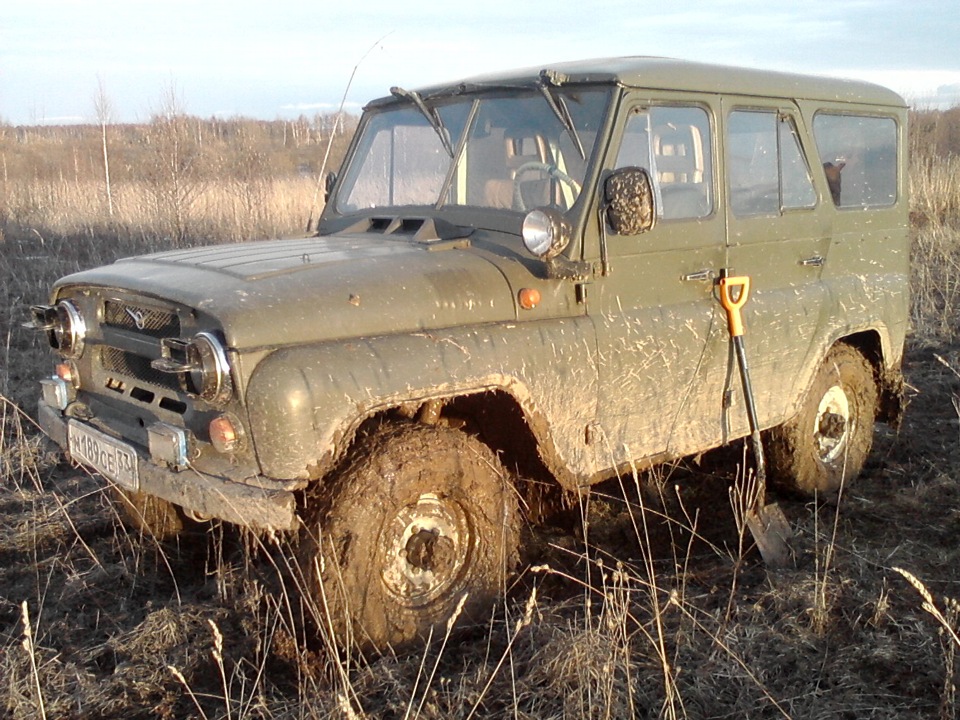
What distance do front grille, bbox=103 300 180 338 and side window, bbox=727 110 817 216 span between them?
8.34 feet

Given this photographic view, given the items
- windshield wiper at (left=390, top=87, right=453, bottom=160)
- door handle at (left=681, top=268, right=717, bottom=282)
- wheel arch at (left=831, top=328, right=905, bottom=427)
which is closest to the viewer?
door handle at (left=681, top=268, right=717, bottom=282)

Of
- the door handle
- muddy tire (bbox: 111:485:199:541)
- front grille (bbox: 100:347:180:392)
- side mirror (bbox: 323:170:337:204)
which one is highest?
side mirror (bbox: 323:170:337:204)

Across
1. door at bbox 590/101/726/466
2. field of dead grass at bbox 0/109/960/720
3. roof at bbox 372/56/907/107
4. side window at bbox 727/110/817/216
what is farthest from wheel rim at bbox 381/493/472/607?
side window at bbox 727/110/817/216

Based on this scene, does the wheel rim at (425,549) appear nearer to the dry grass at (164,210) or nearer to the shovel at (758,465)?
the shovel at (758,465)

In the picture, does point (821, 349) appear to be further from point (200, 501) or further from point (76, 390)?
point (76, 390)

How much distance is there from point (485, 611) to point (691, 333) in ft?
4.93

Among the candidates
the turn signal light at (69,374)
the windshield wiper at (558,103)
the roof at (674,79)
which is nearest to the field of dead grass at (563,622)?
the turn signal light at (69,374)

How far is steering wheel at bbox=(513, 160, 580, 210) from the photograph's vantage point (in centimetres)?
Answer: 386

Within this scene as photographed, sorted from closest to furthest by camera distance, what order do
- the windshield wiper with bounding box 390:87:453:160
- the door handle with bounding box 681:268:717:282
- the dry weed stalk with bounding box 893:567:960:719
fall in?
the dry weed stalk with bounding box 893:567:960:719, the door handle with bounding box 681:268:717:282, the windshield wiper with bounding box 390:87:453:160

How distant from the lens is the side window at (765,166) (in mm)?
4375

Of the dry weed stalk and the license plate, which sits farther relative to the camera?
the license plate

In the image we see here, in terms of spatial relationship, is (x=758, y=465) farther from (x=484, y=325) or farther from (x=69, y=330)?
(x=69, y=330)

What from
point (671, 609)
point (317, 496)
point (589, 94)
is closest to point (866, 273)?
point (589, 94)

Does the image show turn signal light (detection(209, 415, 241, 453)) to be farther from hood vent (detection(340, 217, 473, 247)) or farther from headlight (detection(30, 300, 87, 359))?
hood vent (detection(340, 217, 473, 247))
